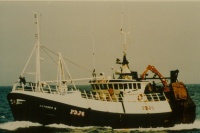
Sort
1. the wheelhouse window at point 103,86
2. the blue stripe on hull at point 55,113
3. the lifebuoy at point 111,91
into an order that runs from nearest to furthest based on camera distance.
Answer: the blue stripe on hull at point 55,113 → the lifebuoy at point 111,91 → the wheelhouse window at point 103,86

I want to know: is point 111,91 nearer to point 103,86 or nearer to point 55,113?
point 103,86

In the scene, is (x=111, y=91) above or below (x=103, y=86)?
below

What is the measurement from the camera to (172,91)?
30250 millimetres

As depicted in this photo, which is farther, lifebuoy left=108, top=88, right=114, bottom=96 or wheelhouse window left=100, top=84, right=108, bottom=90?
wheelhouse window left=100, top=84, right=108, bottom=90

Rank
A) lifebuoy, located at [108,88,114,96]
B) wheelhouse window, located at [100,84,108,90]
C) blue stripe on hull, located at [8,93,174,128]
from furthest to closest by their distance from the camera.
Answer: wheelhouse window, located at [100,84,108,90] → lifebuoy, located at [108,88,114,96] → blue stripe on hull, located at [8,93,174,128]

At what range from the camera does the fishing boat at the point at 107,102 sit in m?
26.3

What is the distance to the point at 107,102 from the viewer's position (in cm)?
2756

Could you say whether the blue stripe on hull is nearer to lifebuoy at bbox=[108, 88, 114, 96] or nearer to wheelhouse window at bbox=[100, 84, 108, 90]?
lifebuoy at bbox=[108, 88, 114, 96]

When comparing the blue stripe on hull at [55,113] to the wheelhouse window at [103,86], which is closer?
the blue stripe on hull at [55,113]

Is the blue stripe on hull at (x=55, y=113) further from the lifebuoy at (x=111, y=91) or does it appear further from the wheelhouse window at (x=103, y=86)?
the wheelhouse window at (x=103, y=86)

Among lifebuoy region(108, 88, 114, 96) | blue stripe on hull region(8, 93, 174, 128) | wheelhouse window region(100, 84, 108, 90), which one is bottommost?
blue stripe on hull region(8, 93, 174, 128)

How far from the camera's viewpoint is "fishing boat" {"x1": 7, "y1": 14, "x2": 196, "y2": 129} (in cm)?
2627

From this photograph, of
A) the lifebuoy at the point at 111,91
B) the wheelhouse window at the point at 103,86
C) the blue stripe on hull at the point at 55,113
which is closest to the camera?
the blue stripe on hull at the point at 55,113

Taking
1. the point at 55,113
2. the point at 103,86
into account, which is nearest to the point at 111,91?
the point at 103,86
